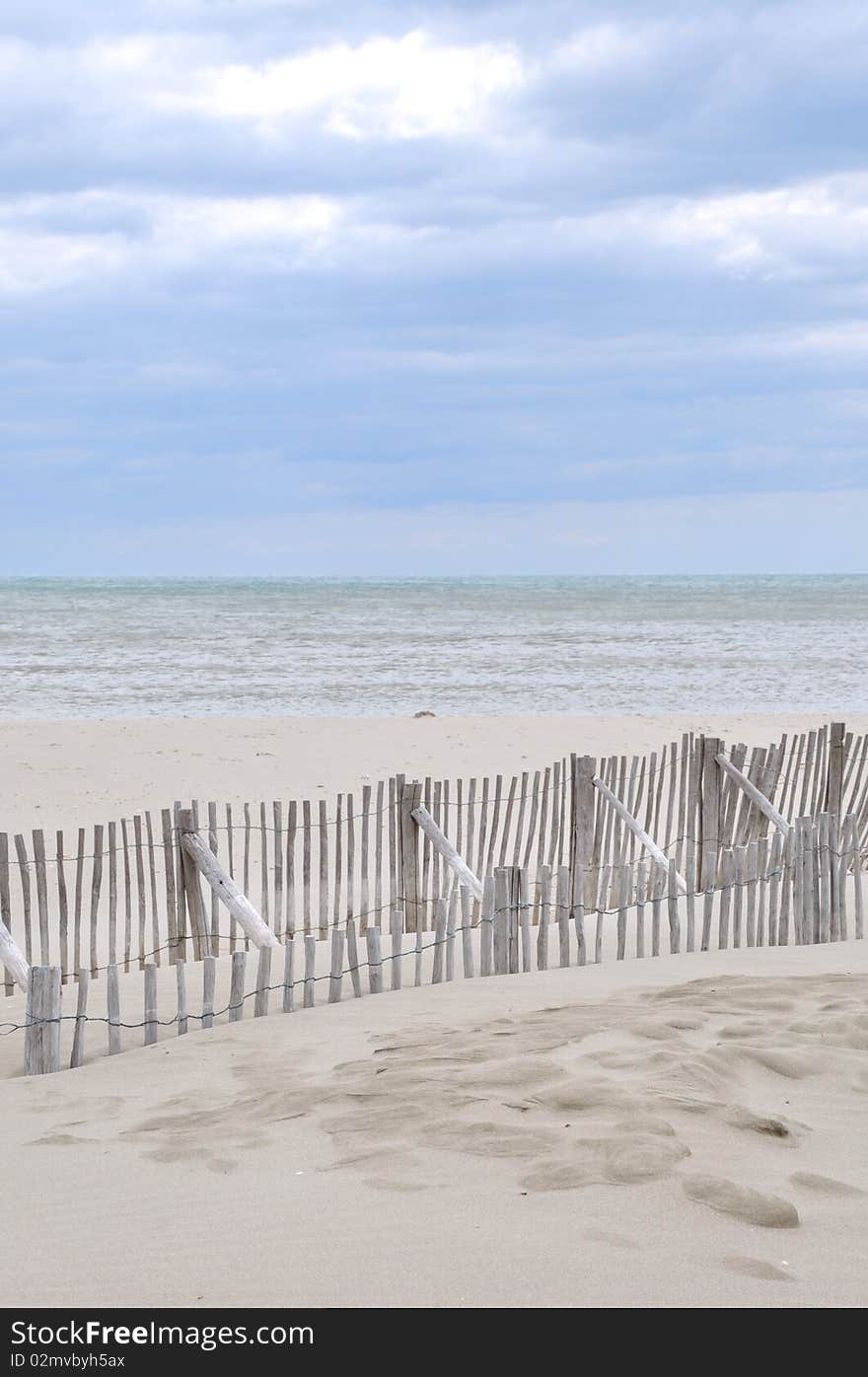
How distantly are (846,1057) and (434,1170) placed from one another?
67.0 inches

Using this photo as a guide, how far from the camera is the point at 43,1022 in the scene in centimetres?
441

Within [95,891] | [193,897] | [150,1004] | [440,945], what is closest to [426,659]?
[193,897]

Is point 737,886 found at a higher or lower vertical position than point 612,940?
higher

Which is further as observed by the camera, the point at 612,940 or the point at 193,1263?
the point at 612,940

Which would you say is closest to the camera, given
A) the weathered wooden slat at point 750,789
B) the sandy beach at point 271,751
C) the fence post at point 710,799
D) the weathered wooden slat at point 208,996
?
the weathered wooden slat at point 208,996

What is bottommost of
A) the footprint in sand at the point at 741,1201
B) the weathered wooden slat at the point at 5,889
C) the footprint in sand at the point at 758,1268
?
the footprint in sand at the point at 758,1268

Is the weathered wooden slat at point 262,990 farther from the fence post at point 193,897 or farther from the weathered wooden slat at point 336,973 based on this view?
the fence post at point 193,897

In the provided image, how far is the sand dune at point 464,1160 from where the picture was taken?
282 centimetres

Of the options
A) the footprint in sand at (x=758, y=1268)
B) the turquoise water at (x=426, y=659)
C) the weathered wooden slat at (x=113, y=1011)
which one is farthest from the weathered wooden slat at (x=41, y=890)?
the turquoise water at (x=426, y=659)

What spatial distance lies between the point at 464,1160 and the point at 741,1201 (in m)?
0.77

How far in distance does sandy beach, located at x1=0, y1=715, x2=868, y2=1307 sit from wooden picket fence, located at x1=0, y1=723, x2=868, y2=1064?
485 millimetres
